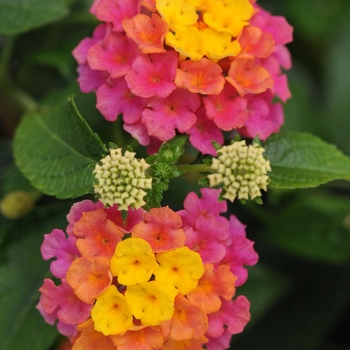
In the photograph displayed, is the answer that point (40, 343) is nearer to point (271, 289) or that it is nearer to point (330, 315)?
point (271, 289)

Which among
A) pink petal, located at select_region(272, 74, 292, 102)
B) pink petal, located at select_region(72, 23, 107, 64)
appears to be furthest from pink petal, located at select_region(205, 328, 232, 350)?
pink petal, located at select_region(72, 23, 107, 64)

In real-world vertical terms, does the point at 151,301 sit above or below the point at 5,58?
above

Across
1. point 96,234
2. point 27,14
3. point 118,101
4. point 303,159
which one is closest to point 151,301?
point 96,234

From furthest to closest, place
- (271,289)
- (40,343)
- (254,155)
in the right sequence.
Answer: (271,289) → (40,343) → (254,155)

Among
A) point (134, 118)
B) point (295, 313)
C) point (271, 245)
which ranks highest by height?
point (134, 118)

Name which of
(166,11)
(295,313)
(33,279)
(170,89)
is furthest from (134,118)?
(295,313)

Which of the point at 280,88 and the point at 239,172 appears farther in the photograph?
the point at 280,88

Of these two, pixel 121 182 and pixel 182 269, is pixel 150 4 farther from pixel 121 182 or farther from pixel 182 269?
pixel 182 269
